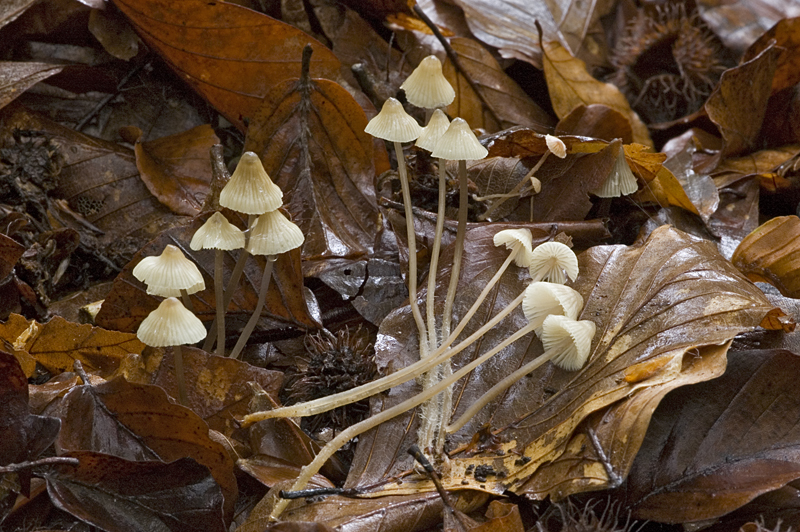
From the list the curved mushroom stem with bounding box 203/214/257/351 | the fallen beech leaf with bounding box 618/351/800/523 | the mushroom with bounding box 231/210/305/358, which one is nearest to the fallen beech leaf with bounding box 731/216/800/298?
the fallen beech leaf with bounding box 618/351/800/523

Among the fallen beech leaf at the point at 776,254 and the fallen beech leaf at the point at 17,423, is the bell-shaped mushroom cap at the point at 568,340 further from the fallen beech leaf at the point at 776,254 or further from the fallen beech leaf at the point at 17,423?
the fallen beech leaf at the point at 17,423

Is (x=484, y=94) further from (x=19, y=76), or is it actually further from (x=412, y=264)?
(x=19, y=76)

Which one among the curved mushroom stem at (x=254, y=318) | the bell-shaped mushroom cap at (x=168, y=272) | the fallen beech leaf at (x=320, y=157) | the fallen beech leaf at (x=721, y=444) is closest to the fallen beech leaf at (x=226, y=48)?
the fallen beech leaf at (x=320, y=157)

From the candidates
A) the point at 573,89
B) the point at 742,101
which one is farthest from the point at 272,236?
the point at 742,101

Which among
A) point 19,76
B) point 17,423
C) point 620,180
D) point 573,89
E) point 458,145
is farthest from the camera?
point 573,89

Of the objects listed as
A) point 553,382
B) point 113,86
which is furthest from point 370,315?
point 113,86

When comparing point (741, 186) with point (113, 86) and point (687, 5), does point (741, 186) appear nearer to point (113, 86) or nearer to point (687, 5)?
point (687, 5)
